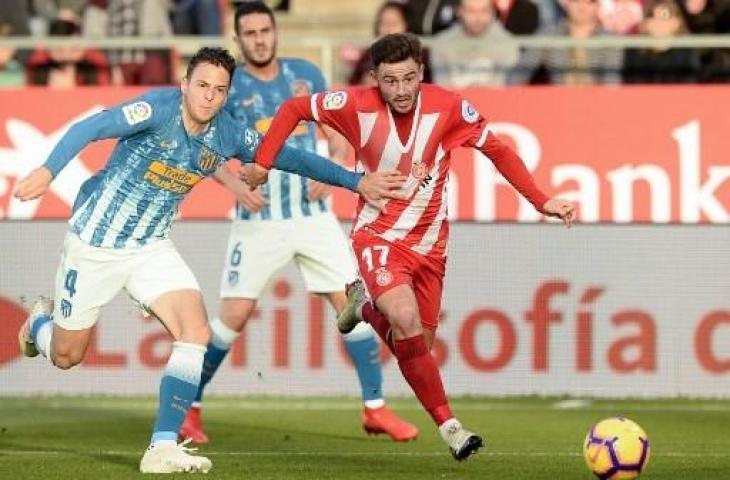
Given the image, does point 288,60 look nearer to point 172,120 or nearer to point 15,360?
point 172,120

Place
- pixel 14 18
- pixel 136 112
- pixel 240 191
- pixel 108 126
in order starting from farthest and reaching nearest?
pixel 14 18
pixel 240 191
pixel 136 112
pixel 108 126

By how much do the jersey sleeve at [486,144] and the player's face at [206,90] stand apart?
120 centimetres

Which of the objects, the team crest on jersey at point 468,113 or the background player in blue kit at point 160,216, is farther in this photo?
the team crest on jersey at point 468,113

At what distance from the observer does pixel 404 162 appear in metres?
9.78

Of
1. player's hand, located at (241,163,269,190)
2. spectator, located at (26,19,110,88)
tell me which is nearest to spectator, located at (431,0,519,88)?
spectator, located at (26,19,110,88)

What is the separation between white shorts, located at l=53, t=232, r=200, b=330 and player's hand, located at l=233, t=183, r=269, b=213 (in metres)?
1.50

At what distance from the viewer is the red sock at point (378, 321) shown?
966 cm

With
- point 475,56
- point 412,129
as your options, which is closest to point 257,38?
point 412,129

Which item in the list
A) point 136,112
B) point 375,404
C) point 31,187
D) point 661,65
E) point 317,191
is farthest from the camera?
point 661,65

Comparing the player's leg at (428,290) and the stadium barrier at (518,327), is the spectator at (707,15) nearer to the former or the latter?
the stadium barrier at (518,327)

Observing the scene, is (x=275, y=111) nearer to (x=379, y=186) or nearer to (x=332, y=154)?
(x=332, y=154)

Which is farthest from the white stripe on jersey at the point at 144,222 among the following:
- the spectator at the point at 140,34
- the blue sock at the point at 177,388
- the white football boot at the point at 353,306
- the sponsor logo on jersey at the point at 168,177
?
the spectator at the point at 140,34

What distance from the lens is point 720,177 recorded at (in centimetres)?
1509

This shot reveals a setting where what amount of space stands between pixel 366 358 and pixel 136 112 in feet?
9.13
